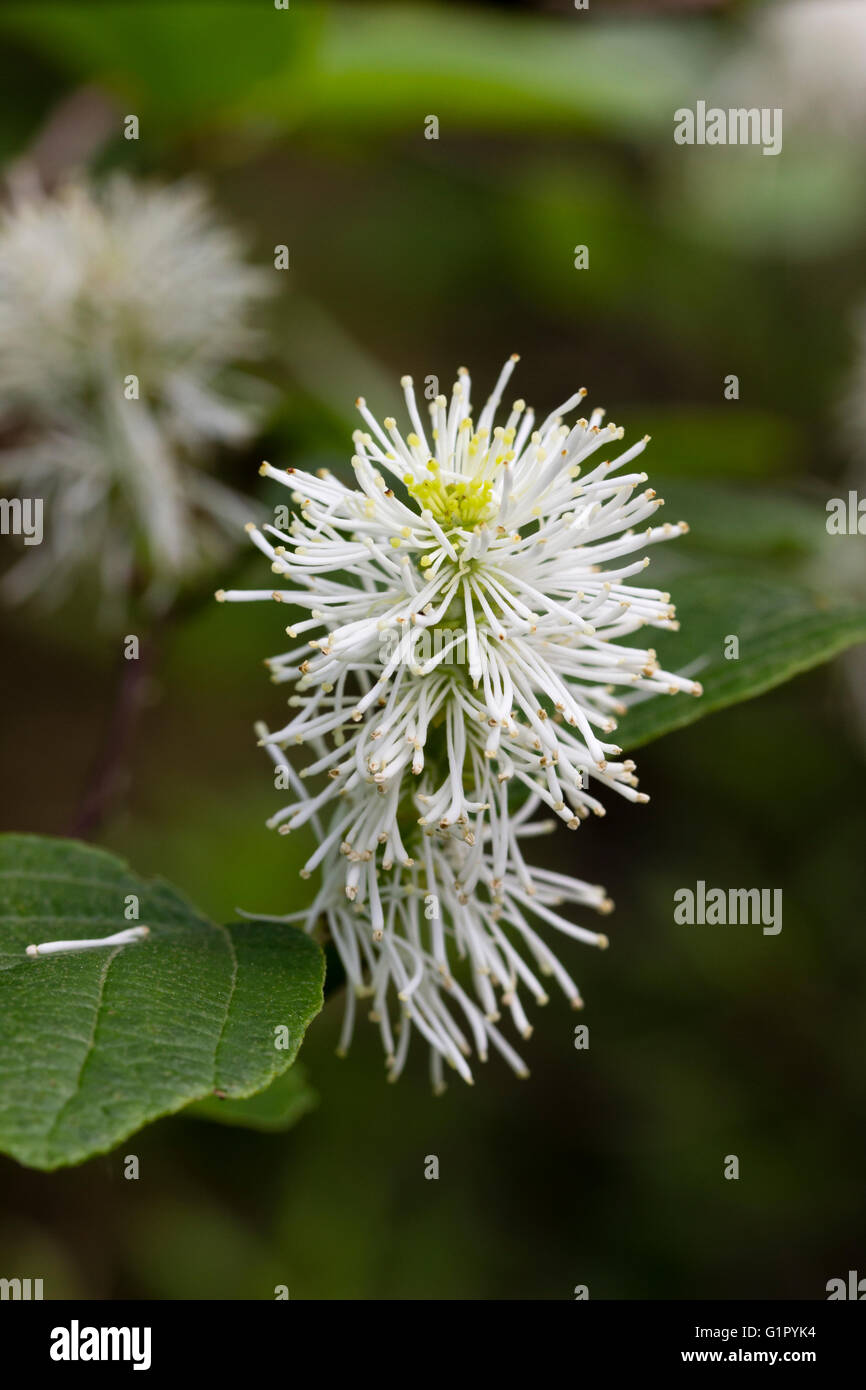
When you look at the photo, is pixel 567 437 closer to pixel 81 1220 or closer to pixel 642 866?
pixel 642 866

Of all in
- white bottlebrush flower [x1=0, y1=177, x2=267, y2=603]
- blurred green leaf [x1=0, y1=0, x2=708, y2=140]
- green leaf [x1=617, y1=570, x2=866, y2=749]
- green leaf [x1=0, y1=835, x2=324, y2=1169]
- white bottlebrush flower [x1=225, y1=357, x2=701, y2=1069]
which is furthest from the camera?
blurred green leaf [x1=0, y1=0, x2=708, y2=140]

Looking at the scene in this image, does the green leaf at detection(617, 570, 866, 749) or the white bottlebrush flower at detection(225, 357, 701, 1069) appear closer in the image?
the white bottlebrush flower at detection(225, 357, 701, 1069)

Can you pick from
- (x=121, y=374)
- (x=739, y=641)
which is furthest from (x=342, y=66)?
(x=739, y=641)

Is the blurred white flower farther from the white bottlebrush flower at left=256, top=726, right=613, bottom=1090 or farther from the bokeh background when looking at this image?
the white bottlebrush flower at left=256, top=726, right=613, bottom=1090

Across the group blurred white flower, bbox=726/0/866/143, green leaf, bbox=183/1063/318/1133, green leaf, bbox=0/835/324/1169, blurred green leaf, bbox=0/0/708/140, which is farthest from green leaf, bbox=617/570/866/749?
blurred white flower, bbox=726/0/866/143

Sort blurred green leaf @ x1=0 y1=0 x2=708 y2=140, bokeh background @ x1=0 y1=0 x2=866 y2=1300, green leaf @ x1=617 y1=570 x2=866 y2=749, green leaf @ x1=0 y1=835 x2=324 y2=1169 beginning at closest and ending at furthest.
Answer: green leaf @ x1=0 y1=835 x2=324 y2=1169
green leaf @ x1=617 y1=570 x2=866 y2=749
blurred green leaf @ x1=0 y1=0 x2=708 y2=140
bokeh background @ x1=0 y1=0 x2=866 y2=1300

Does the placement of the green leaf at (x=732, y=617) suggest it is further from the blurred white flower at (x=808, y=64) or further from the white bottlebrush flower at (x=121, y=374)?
the blurred white flower at (x=808, y=64)

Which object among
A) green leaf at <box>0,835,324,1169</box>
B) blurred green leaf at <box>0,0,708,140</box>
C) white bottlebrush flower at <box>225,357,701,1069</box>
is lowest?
green leaf at <box>0,835,324,1169</box>
